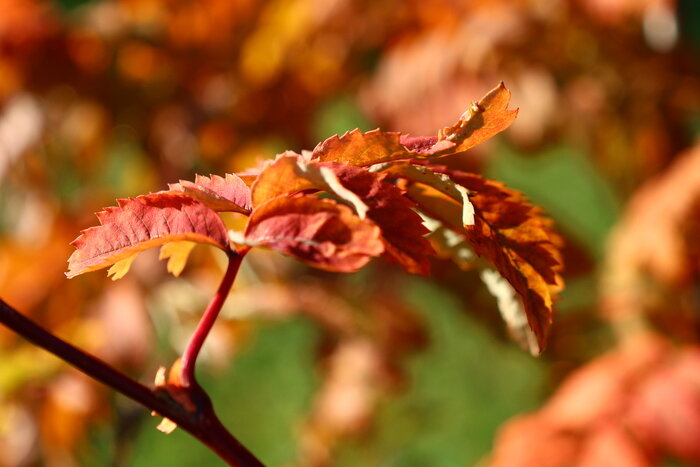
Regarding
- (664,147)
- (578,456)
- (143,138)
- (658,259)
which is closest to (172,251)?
(578,456)

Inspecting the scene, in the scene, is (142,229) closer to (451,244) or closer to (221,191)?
(221,191)

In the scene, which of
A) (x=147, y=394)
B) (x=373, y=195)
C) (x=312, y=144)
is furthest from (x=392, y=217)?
(x=312, y=144)

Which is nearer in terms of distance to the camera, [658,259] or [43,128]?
[658,259]

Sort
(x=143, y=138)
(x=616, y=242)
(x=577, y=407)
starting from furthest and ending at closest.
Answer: (x=143, y=138) < (x=616, y=242) < (x=577, y=407)

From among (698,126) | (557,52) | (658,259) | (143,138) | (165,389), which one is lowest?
(698,126)

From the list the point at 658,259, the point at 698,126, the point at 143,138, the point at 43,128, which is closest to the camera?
the point at 658,259

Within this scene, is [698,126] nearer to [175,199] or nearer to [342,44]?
[342,44]

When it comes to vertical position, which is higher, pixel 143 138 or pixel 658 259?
pixel 658 259
